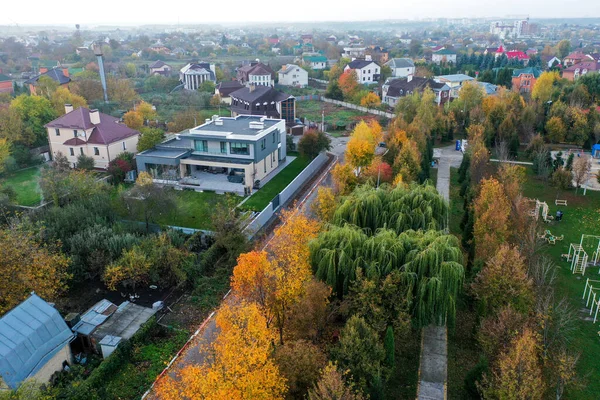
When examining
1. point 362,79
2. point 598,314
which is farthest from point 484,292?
point 362,79

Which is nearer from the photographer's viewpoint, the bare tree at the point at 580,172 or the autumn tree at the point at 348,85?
the bare tree at the point at 580,172

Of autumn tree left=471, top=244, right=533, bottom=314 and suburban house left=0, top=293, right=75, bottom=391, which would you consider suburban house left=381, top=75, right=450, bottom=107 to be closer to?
autumn tree left=471, top=244, right=533, bottom=314

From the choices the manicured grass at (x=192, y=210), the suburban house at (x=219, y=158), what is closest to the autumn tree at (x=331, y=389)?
the manicured grass at (x=192, y=210)

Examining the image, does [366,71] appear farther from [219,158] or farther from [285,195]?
[285,195]

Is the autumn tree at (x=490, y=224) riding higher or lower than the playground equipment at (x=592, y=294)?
higher

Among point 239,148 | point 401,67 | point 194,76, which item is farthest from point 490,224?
point 401,67

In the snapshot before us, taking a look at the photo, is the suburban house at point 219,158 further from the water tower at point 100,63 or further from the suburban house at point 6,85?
the suburban house at point 6,85
